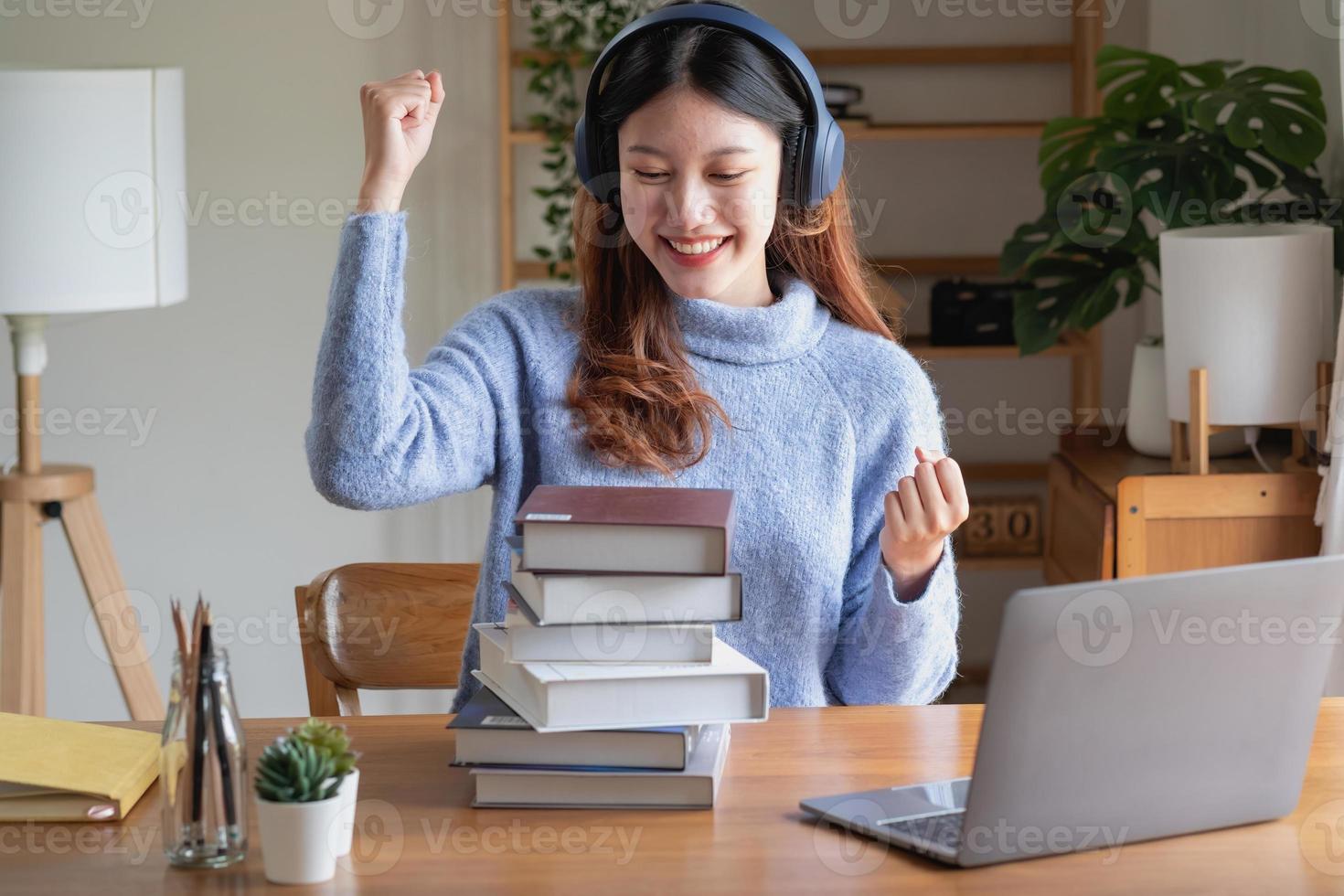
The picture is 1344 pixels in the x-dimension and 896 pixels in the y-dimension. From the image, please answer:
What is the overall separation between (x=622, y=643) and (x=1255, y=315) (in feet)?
5.40

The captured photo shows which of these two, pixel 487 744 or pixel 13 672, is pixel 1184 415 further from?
pixel 13 672

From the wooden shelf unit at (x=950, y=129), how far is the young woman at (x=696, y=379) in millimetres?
1760

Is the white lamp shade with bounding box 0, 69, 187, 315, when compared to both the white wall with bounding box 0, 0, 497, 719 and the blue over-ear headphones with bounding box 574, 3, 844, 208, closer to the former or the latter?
the white wall with bounding box 0, 0, 497, 719

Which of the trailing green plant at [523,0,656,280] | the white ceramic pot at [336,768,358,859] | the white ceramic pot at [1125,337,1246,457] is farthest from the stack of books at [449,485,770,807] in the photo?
the trailing green plant at [523,0,656,280]

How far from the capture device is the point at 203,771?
914 millimetres

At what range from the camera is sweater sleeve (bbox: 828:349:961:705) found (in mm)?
1358

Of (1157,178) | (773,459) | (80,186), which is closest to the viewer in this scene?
(773,459)

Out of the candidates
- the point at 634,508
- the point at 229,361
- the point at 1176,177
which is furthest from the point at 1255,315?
the point at 229,361

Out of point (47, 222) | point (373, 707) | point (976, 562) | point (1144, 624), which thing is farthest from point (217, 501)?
point (1144, 624)

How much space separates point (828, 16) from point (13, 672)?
2.31 meters

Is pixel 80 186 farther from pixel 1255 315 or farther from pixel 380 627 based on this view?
pixel 1255 315

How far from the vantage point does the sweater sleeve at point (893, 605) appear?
1358 millimetres

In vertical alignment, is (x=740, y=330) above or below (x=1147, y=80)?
below

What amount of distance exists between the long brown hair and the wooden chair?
10.0 inches
